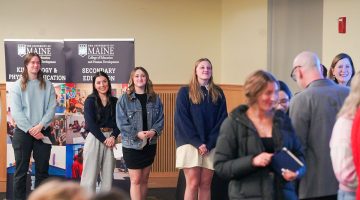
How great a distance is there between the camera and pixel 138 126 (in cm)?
549

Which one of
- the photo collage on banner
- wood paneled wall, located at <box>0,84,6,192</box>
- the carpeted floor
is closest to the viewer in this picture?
the photo collage on banner

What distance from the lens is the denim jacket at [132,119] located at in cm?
545

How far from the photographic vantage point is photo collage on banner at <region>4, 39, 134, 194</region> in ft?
20.9

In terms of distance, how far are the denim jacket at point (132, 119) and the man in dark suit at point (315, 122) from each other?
2245 millimetres

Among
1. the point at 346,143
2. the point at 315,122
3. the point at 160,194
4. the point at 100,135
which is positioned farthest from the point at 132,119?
the point at 346,143

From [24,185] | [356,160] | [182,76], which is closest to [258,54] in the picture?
[182,76]

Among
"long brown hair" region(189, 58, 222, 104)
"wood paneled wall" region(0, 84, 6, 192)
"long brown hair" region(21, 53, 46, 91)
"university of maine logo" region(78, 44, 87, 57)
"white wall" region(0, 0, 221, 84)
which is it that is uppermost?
"white wall" region(0, 0, 221, 84)

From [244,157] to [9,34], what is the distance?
5053mm

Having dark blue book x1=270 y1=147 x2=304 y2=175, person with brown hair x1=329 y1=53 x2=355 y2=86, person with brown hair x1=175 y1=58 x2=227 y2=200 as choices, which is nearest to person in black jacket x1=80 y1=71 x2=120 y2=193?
person with brown hair x1=175 y1=58 x2=227 y2=200

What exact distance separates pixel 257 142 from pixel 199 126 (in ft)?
6.47

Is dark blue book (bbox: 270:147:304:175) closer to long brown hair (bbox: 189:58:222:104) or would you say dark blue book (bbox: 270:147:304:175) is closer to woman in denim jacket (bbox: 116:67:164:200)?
long brown hair (bbox: 189:58:222:104)

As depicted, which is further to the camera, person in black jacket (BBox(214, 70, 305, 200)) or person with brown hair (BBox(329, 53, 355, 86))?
person with brown hair (BBox(329, 53, 355, 86))

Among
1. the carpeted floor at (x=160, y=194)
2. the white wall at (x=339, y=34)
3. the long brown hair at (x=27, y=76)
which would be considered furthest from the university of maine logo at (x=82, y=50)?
the white wall at (x=339, y=34)

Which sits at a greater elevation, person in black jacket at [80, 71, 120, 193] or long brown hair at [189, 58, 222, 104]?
long brown hair at [189, 58, 222, 104]
